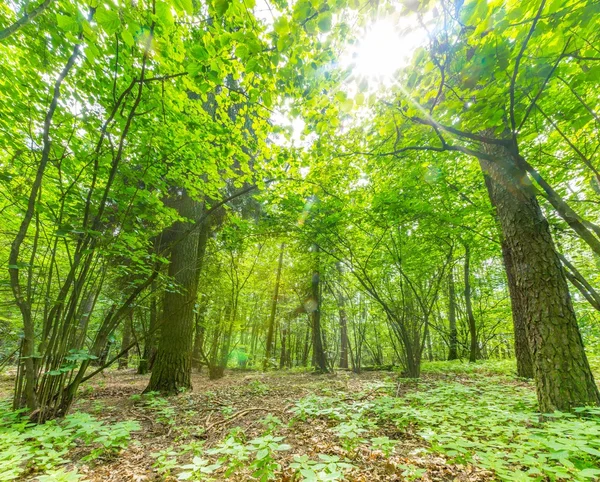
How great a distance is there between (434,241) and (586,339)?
318 inches

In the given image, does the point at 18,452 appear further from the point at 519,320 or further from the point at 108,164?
the point at 519,320

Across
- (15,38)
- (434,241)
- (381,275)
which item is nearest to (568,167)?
(434,241)

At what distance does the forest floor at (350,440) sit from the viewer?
1.68m

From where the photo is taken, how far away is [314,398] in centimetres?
387

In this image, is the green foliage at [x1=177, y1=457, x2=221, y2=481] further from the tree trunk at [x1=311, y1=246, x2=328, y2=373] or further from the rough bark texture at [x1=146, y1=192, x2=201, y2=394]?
the tree trunk at [x1=311, y1=246, x2=328, y2=373]

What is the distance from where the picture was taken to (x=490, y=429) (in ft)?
7.66

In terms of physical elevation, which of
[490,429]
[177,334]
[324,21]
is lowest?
[490,429]

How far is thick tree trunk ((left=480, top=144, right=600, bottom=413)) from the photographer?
7.83ft

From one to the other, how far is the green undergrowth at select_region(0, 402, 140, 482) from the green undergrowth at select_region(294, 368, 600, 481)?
196cm

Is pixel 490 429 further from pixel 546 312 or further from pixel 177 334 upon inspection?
pixel 177 334

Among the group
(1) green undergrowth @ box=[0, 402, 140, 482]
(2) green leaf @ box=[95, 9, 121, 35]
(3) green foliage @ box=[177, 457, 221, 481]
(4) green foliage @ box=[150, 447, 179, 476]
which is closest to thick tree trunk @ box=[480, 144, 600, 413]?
(2) green leaf @ box=[95, 9, 121, 35]

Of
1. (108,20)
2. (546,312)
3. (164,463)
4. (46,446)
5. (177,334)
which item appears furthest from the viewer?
(177,334)

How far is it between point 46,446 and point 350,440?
2710mm

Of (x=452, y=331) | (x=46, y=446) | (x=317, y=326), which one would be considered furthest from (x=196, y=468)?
(x=452, y=331)
